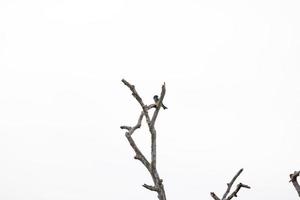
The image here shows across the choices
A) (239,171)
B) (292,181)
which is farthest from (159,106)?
(292,181)

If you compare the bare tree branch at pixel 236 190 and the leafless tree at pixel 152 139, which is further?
the bare tree branch at pixel 236 190

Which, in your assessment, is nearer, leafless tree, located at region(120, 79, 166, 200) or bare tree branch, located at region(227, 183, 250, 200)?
leafless tree, located at region(120, 79, 166, 200)

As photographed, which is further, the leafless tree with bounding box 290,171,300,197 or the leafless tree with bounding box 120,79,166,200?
the leafless tree with bounding box 290,171,300,197

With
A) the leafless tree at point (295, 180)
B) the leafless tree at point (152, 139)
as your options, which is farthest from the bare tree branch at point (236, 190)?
the leafless tree at point (152, 139)

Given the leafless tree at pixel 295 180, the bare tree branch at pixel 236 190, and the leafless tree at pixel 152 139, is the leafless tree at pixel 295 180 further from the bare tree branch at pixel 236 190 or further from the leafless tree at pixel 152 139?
the leafless tree at pixel 152 139

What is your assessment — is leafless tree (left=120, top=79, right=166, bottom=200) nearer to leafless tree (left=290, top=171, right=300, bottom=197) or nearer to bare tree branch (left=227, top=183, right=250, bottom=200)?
bare tree branch (left=227, top=183, right=250, bottom=200)

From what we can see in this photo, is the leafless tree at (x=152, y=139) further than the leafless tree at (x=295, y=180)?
No

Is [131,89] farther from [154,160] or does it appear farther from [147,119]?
[154,160]

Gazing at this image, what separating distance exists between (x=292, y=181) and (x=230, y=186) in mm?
775

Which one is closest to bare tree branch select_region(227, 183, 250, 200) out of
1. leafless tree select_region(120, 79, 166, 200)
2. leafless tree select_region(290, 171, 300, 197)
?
leafless tree select_region(290, 171, 300, 197)

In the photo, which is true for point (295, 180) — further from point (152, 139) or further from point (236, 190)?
point (152, 139)

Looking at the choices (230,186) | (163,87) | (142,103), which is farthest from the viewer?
(230,186)

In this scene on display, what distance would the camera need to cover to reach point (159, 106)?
4707 millimetres

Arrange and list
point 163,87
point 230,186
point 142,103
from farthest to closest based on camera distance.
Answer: point 230,186 → point 142,103 → point 163,87
